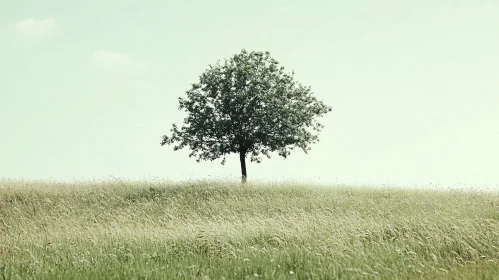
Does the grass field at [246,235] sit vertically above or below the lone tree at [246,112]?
below

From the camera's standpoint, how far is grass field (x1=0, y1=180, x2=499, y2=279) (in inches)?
341

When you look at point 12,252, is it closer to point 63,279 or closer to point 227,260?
point 63,279

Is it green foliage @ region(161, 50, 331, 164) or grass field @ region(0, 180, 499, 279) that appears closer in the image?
grass field @ region(0, 180, 499, 279)

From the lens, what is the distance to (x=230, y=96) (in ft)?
94.4

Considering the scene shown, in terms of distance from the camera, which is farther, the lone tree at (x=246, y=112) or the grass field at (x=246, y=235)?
the lone tree at (x=246, y=112)

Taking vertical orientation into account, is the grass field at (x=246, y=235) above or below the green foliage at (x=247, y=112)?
below

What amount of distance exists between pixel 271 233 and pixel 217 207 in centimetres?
843

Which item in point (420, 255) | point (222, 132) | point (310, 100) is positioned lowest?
point (420, 255)

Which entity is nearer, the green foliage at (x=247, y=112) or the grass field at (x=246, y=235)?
the grass field at (x=246, y=235)

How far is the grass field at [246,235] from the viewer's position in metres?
8.66

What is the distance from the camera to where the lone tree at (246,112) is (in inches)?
1125

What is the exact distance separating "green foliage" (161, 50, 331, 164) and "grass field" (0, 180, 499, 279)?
3.81 metres

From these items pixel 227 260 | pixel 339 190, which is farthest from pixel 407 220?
pixel 339 190

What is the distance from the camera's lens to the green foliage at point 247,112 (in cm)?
2856
